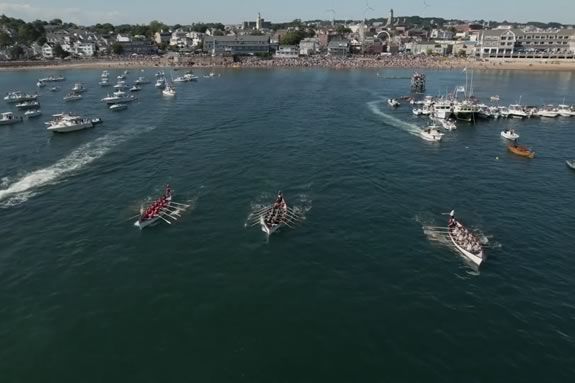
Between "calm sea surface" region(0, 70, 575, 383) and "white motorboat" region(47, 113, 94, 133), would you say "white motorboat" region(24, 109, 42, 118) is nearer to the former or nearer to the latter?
"white motorboat" region(47, 113, 94, 133)

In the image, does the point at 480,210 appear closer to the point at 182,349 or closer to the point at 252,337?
the point at 252,337

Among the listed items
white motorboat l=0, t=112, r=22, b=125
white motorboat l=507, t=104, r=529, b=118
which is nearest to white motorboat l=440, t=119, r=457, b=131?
white motorboat l=507, t=104, r=529, b=118

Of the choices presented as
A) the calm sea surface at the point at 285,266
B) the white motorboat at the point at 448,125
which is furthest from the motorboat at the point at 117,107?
the white motorboat at the point at 448,125

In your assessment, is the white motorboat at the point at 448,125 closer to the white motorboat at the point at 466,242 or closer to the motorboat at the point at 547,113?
the motorboat at the point at 547,113

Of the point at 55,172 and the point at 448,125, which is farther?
the point at 448,125

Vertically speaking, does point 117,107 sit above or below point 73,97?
below

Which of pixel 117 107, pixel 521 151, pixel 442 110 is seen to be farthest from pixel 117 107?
pixel 521 151

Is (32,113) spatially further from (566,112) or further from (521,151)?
(566,112)

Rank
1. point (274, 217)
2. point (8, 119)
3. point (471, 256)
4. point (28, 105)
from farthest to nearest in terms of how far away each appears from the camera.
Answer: point (28, 105)
point (8, 119)
point (274, 217)
point (471, 256)
